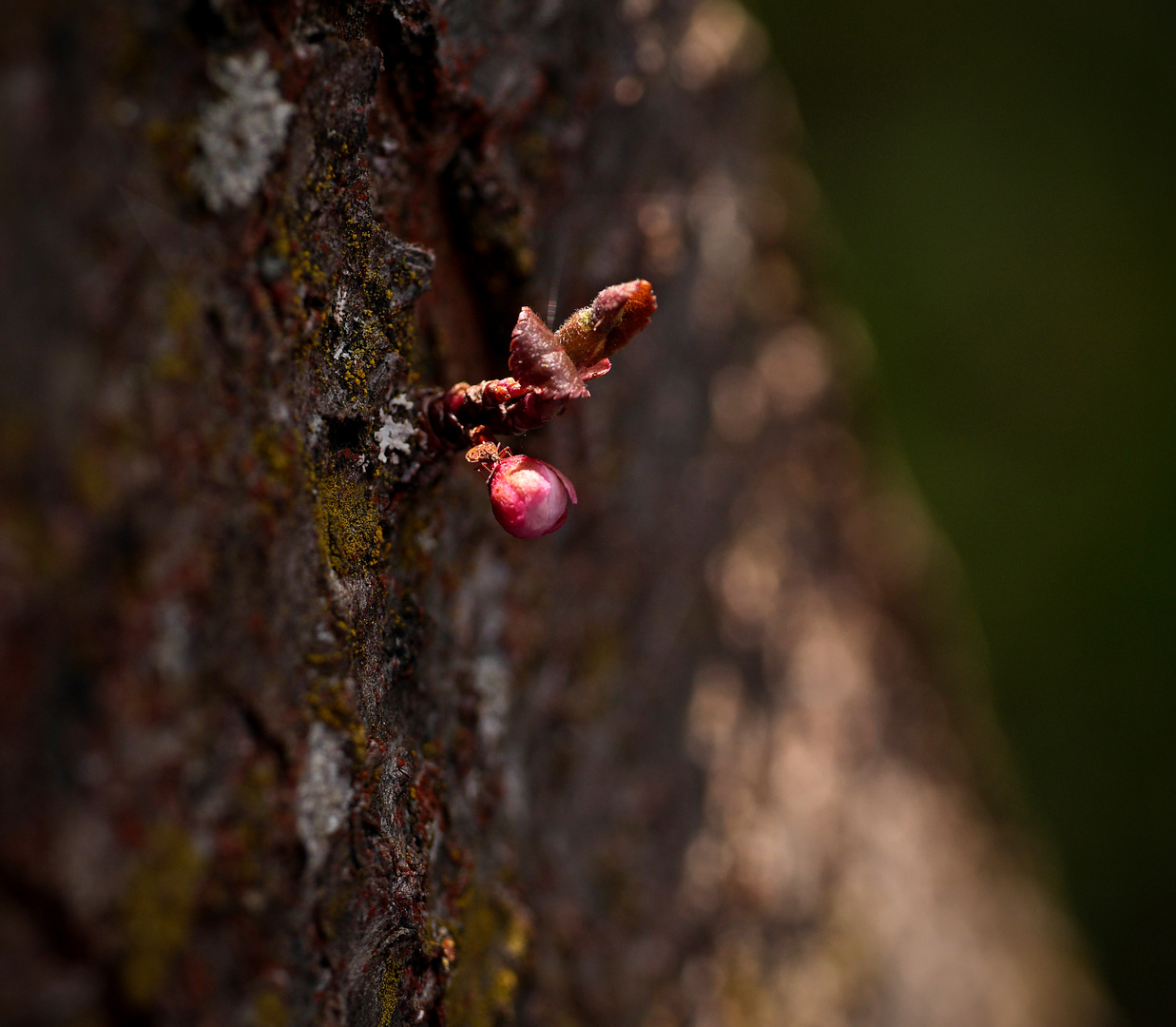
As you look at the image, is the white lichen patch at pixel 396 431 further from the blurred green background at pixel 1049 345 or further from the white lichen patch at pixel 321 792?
the blurred green background at pixel 1049 345

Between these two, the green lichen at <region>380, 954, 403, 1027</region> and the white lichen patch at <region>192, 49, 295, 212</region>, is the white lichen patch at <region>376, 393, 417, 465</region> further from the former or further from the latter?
the green lichen at <region>380, 954, 403, 1027</region>

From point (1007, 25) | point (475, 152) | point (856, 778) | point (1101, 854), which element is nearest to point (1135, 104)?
point (1007, 25)

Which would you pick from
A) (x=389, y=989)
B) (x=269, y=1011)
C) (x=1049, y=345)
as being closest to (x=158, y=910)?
(x=269, y=1011)

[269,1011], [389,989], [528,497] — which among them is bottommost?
[389,989]

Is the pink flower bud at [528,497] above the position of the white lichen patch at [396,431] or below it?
below

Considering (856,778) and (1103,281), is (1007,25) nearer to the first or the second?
(1103,281)

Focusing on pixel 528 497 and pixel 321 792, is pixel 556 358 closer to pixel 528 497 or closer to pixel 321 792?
pixel 528 497

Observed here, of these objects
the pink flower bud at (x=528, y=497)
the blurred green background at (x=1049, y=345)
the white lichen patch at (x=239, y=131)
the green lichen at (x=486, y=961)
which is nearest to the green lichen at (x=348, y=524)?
the pink flower bud at (x=528, y=497)
